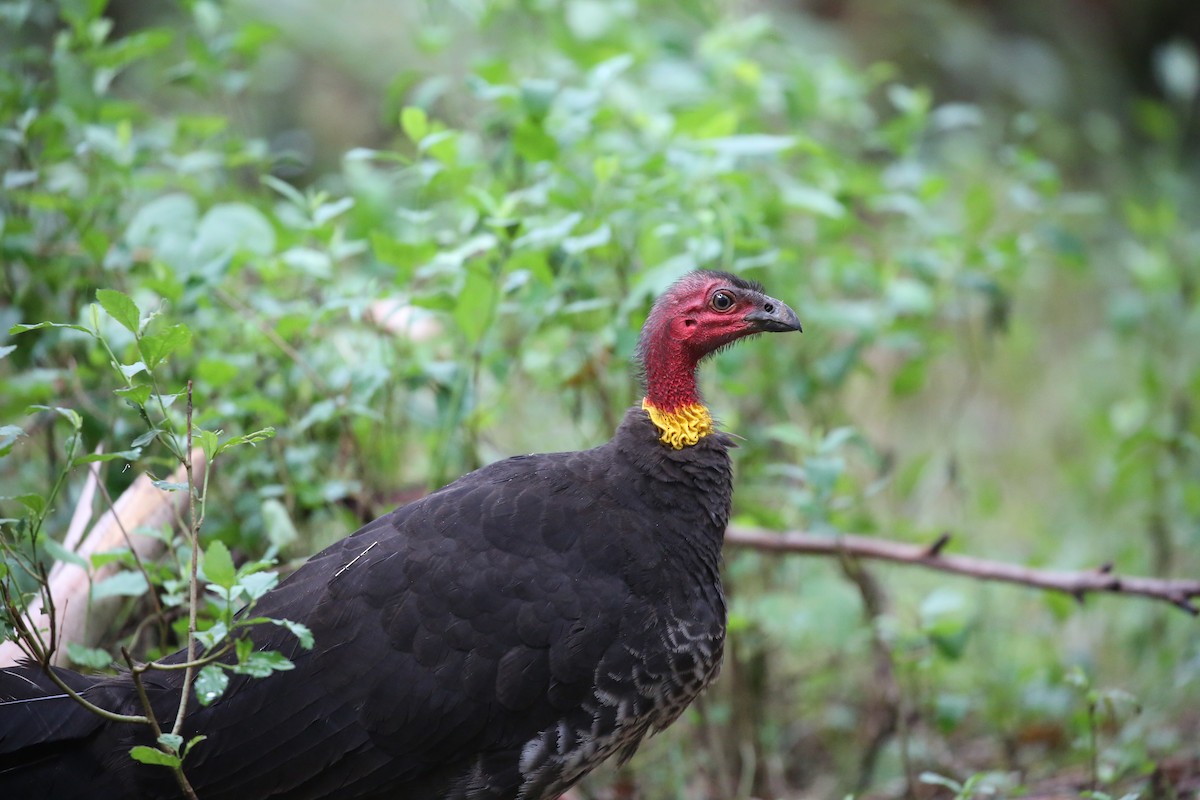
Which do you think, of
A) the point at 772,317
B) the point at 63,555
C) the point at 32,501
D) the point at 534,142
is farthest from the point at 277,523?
the point at 772,317

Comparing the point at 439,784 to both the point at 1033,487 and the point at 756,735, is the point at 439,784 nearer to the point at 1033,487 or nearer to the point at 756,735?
the point at 756,735

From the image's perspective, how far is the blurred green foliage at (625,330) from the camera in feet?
12.2

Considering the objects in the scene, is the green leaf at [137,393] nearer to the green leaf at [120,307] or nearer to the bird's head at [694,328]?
the green leaf at [120,307]

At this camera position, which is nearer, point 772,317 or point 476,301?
point 772,317

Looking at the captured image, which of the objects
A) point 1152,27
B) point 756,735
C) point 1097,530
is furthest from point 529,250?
point 1152,27

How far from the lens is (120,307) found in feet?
7.63

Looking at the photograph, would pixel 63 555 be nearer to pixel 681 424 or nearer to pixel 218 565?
pixel 218 565

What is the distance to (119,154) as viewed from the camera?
3.94m

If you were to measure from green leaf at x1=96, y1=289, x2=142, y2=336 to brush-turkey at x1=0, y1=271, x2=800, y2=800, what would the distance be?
827 mm

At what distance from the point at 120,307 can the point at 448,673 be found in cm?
112

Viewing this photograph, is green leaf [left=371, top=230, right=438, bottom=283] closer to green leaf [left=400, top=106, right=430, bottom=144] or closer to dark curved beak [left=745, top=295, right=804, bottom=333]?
green leaf [left=400, top=106, right=430, bottom=144]

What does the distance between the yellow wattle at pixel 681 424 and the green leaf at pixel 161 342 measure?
131cm

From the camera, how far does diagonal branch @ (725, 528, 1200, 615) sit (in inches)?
140

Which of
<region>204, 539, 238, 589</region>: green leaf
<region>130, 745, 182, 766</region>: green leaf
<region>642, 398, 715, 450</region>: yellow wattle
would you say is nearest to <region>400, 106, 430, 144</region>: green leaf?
<region>642, 398, 715, 450</region>: yellow wattle
